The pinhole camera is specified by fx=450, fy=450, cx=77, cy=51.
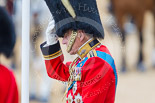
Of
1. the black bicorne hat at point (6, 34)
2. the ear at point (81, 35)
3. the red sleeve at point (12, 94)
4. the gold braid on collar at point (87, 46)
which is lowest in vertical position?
the red sleeve at point (12, 94)

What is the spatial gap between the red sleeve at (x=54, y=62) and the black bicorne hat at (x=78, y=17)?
0.08m

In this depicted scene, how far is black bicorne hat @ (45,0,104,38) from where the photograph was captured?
1600 millimetres

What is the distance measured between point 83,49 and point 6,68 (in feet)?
1.59

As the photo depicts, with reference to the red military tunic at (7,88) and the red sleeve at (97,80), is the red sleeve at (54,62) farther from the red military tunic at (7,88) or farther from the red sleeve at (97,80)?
the red military tunic at (7,88)

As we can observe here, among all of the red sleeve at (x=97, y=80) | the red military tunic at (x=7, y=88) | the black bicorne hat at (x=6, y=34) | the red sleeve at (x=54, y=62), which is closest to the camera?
the red sleeve at (x=97, y=80)

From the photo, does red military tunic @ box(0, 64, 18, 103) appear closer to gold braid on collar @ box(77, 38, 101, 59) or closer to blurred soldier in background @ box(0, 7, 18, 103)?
blurred soldier in background @ box(0, 7, 18, 103)

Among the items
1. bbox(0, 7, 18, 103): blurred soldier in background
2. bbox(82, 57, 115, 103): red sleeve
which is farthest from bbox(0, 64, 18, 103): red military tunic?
bbox(82, 57, 115, 103): red sleeve

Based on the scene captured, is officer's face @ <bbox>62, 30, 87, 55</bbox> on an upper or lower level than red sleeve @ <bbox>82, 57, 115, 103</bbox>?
upper

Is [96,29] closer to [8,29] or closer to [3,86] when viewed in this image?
[3,86]

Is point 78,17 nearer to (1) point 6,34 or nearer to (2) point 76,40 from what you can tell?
(2) point 76,40

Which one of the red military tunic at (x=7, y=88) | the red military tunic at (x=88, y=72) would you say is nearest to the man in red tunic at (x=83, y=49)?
the red military tunic at (x=88, y=72)

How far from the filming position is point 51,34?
165 centimetres

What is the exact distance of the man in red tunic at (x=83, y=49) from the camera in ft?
5.12

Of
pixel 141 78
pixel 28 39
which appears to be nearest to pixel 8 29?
pixel 28 39
